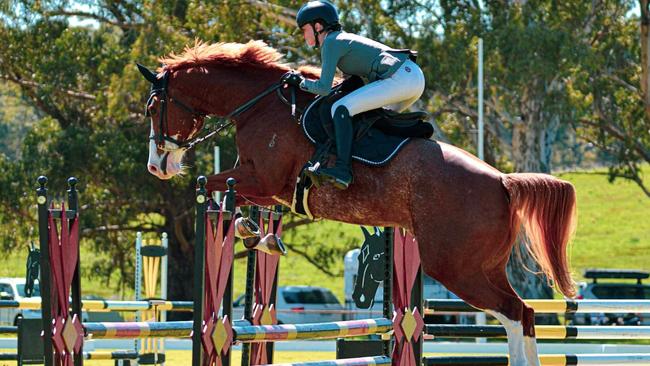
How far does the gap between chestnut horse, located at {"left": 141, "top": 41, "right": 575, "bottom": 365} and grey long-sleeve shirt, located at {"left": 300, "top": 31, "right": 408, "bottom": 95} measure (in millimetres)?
307

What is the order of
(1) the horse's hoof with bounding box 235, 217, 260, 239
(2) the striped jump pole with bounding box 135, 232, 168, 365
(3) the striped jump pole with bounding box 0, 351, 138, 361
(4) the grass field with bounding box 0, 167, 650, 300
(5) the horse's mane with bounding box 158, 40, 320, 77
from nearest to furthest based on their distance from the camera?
(1) the horse's hoof with bounding box 235, 217, 260, 239, (5) the horse's mane with bounding box 158, 40, 320, 77, (3) the striped jump pole with bounding box 0, 351, 138, 361, (2) the striped jump pole with bounding box 135, 232, 168, 365, (4) the grass field with bounding box 0, 167, 650, 300

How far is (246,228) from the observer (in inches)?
267

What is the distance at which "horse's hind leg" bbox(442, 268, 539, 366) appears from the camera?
6828mm

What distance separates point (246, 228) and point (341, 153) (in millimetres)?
707

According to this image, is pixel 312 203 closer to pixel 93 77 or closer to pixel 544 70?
pixel 544 70

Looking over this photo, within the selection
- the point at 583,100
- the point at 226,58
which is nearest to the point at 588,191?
the point at 583,100

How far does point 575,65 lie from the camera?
24.6 meters

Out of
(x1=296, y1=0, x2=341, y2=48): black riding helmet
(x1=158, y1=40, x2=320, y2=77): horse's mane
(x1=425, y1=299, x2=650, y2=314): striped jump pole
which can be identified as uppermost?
(x1=296, y1=0, x2=341, y2=48): black riding helmet

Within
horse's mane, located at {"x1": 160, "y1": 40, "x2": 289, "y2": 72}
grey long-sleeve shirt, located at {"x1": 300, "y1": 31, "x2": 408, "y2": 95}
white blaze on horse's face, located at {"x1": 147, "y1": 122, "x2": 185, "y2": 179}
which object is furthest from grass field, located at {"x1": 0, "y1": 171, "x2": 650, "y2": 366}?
grey long-sleeve shirt, located at {"x1": 300, "y1": 31, "x2": 408, "y2": 95}

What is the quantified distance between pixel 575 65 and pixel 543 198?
1822 centimetres

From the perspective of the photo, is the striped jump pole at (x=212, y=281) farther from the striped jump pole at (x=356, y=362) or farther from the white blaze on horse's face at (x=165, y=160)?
the white blaze on horse's face at (x=165, y=160)

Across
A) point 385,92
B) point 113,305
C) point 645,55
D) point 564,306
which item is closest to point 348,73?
point 385,92

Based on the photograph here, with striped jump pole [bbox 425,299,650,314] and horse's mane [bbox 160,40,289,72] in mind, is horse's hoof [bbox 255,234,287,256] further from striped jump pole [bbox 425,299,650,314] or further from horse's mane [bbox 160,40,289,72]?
striped jump pole [bbox 425,299,650,314]

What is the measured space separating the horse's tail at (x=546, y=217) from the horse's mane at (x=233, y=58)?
1523mm
